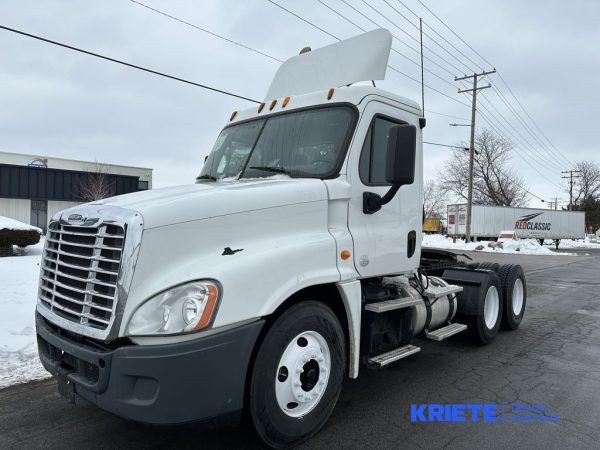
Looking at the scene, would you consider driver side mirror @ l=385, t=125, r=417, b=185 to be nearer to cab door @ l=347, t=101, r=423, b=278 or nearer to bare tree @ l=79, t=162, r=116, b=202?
cab door @ l=347, t=101, r=423, b=278

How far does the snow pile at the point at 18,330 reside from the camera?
15.0 ft

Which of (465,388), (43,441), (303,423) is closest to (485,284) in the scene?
(465,388)

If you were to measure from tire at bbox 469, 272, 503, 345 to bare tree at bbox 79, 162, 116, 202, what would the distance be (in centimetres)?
3474

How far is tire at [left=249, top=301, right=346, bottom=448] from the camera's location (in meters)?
2.79

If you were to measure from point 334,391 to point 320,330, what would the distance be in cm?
53

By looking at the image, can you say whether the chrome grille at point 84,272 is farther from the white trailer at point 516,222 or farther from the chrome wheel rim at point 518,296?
the white trailer at point 516,222

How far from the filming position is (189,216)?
8.88ft

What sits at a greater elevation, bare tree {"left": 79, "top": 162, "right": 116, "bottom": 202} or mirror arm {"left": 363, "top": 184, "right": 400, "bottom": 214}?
bare tree {"left": 79, "top": 162, "right": 116, "bottom": 202}

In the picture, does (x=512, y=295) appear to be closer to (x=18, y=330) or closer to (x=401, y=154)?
(x=401, y=154)

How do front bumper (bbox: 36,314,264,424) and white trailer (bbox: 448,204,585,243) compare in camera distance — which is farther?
white trailer (bbox: 448,204,585,243)

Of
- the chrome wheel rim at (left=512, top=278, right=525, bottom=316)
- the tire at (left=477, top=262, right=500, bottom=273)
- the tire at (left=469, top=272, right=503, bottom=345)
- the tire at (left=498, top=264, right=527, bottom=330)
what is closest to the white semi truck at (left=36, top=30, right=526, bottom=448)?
the tire at (left=469, top=272, right=503, bottom=345)

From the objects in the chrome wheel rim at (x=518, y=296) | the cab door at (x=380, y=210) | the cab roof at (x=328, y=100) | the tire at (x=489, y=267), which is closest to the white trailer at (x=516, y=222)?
the chrome wheel rim at (x=518, y=296)

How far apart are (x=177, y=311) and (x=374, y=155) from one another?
2116mm

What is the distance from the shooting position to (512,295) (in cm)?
661
